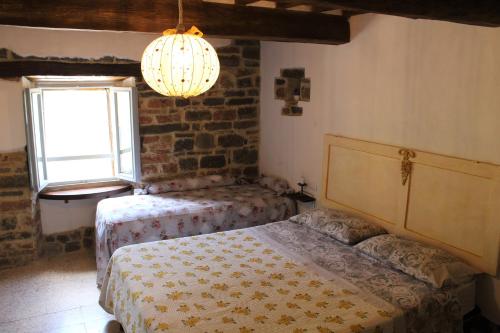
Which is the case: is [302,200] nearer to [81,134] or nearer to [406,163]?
[406,163]

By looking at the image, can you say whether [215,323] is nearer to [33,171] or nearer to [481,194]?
[481,194]

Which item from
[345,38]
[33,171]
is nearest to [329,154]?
[345,38]

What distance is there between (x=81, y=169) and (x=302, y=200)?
8.95 ft

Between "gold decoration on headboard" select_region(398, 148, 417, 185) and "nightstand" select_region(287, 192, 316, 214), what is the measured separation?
1177 millimetres

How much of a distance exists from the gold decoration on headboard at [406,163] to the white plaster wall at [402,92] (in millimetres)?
66

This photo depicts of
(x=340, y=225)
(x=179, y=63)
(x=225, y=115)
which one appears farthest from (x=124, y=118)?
(x=179, y=63)

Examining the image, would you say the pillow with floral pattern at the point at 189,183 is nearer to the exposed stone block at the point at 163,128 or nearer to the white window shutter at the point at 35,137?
the exposed stone block at the point at 163,128

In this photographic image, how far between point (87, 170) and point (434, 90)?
3922 millimetres

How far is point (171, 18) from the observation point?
2.88 metres

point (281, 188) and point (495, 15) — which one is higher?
point (495, 15)

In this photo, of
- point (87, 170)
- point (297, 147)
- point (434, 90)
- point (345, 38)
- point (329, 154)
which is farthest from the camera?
point (87, 170)

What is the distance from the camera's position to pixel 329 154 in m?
3.92

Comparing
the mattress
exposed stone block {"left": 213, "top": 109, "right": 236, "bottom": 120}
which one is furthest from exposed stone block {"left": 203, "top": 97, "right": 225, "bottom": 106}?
the mattress

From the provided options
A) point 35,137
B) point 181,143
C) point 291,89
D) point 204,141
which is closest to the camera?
point 35,137
